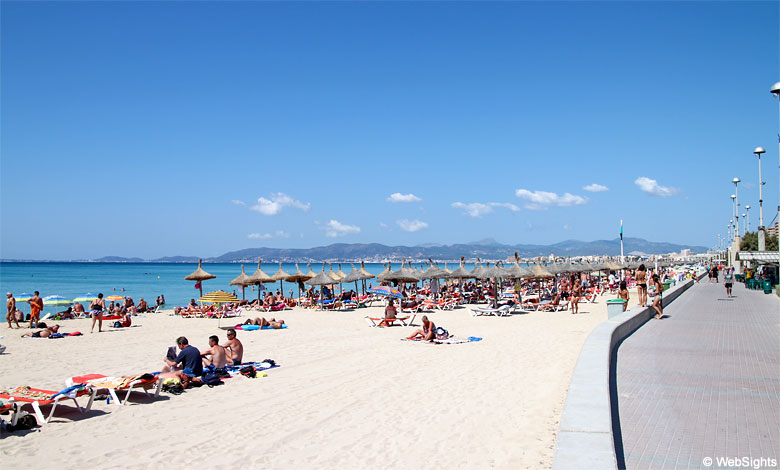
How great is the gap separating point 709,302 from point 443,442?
16.4m

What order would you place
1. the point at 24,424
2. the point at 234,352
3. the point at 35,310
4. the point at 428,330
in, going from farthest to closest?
the point at 35,310, the point at 428,330, the point at 234,352, the point at 24,424

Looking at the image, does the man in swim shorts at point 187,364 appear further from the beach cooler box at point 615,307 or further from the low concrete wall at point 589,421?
the beach cooler box at point 615,307

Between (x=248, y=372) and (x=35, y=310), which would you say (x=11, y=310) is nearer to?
(x=35, y=310)

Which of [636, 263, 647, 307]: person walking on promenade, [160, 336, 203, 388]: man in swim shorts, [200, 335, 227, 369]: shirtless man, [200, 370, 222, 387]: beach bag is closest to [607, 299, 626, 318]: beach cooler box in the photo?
[636, 263, 647, 307]: person walking on promenade

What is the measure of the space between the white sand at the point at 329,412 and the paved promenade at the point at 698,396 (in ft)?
2.52

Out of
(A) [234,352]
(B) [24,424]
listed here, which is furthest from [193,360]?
(B) [24,424]

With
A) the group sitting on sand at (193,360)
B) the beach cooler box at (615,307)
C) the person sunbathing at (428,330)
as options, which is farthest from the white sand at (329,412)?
the beach cooler box at (615,307)

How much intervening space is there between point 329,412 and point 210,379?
243 cm

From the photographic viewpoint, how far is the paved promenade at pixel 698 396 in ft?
13.3

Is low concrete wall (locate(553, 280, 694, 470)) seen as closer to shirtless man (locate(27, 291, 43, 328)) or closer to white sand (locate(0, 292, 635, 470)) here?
white sand (locate(0, 292, 635, 470))

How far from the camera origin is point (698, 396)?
5516 millimetres

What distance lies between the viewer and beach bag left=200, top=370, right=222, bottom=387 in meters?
7.34

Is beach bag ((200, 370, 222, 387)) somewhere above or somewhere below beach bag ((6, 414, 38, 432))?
below

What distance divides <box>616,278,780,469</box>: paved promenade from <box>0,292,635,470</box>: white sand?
Result: 767 mm
